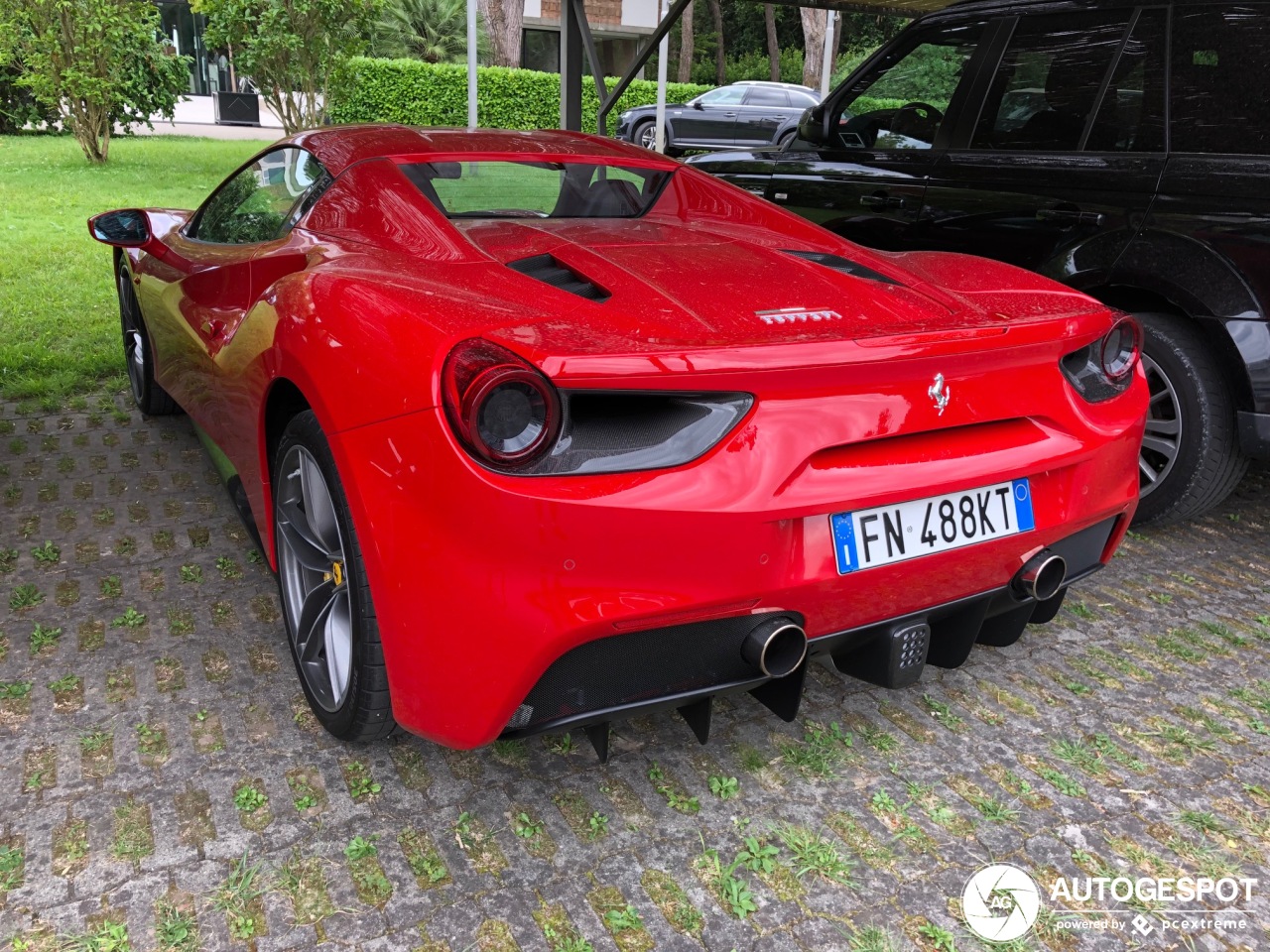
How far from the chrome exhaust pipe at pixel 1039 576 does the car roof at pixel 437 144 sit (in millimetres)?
1840

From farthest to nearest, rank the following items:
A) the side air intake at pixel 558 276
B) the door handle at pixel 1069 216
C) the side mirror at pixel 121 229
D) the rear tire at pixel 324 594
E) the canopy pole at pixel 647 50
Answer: the canopy pole at pixel 647 50 → the door handle at pixel 1069 216 → the side mirror at pixel 121 229 → the side air intake at pixel 558 276 → the rear tire at pixel 324 594

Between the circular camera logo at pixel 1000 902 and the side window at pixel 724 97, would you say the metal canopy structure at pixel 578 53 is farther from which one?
the side window at pixel 724 97

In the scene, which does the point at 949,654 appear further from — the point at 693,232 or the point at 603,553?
the point at 693,232

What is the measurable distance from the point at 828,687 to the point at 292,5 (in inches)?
495

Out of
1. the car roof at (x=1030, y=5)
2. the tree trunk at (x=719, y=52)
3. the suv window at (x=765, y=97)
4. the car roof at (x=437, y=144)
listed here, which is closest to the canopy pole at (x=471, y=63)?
the car roof at (x=1030, y=5)

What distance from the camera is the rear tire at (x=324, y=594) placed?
2.05 meters

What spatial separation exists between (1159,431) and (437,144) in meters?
2.73

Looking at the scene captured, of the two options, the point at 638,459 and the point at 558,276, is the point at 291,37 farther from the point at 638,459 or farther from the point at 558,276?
the point at 638,459

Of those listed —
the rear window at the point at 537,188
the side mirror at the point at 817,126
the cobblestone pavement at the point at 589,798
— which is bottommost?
the cobblestone pavement at the point at 589,798

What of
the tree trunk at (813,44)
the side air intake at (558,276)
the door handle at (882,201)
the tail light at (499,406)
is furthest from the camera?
the tree trunk at (813,44)

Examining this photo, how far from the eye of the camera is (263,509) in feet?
8.70

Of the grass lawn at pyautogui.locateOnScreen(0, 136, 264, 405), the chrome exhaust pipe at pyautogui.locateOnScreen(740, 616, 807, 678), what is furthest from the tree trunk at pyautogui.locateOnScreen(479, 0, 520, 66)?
the chrome exhaust pipe at pyautogui.locateOnScreen(740, 616, 807, 678)

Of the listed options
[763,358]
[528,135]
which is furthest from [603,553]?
[528,135]

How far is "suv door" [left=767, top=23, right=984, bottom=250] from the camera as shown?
14.8ft
